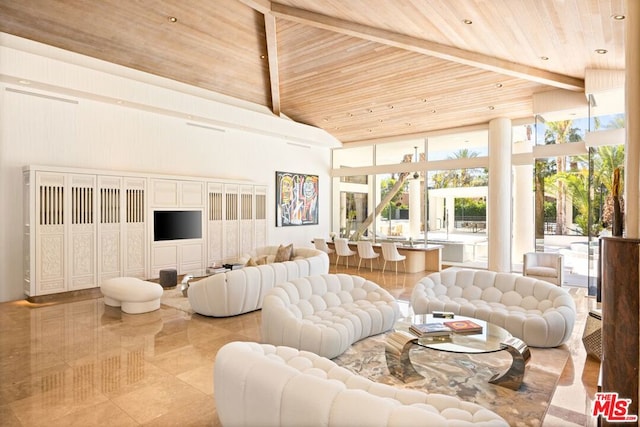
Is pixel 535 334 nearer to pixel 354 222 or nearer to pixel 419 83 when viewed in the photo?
pixel 419 83

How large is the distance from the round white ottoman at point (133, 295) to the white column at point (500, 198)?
776 centimetres

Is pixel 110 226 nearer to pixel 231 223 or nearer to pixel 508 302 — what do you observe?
pixel 231 223

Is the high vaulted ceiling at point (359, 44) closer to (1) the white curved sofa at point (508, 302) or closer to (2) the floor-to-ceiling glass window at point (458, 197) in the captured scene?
(2) the floor-to-ceiling glass window at point (458, 197)

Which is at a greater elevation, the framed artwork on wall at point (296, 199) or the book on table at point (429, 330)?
the framed artwork on wall at point (296, 199)

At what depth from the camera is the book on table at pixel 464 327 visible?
3.56 metres

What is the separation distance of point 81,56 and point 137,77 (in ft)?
3.35

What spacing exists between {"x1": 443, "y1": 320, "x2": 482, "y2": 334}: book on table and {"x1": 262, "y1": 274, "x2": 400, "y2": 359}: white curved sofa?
972 millimetres

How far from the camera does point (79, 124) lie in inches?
279

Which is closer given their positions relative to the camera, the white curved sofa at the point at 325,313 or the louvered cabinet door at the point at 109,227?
the white curved sofa at the point at 325,313

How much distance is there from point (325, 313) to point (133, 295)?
312cm

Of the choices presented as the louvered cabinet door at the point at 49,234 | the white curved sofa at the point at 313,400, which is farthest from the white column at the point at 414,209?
the white curved sofa at the point at 313,400

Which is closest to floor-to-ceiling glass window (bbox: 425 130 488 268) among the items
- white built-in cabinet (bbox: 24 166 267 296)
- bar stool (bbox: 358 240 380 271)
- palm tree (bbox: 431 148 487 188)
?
palm tree (bbox: 431 148 487 188)

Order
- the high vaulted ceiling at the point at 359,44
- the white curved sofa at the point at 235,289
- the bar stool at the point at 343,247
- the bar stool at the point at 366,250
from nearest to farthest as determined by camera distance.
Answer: the high vaulted ceiling at the point at 359,44
the white curved sofa at the point at 235,289
the bar stool at the point at 366,250
the bar stool at the point at 343,247

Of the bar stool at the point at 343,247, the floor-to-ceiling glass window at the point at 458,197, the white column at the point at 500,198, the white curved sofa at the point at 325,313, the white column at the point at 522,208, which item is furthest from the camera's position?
the floor-to-ceiling glass window at the point at 458,197
